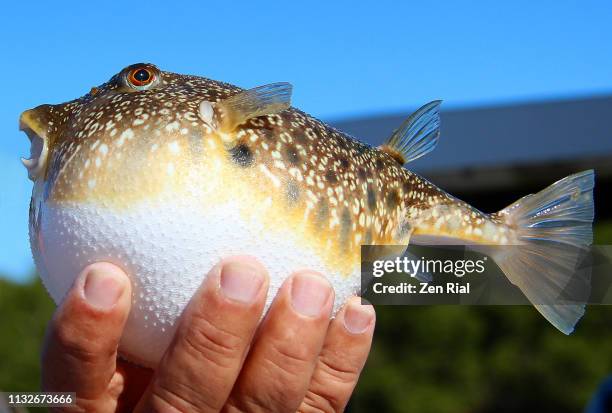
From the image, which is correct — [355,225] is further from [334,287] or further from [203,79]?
[203,79]

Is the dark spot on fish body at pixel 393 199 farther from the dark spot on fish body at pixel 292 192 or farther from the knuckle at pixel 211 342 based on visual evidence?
the knuckle at pixel 211 342

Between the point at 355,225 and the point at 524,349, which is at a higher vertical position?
the point at 355,225

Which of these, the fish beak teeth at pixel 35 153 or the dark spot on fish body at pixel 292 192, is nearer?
the dark spot on fish body at pixel 292 192

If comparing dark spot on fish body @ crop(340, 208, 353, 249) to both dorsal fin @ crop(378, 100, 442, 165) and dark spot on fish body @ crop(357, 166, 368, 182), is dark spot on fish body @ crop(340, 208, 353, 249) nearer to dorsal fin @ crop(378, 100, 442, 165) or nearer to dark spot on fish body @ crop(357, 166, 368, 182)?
dark spot on fish body @ crop(357, 166, 368, 182)

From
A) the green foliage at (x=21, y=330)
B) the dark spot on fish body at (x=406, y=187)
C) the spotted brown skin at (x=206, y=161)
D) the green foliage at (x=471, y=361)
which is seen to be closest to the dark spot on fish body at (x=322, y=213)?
the spotted brown skin at (x=206, y=161)

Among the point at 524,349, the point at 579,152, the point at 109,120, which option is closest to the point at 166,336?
the point at 109,120

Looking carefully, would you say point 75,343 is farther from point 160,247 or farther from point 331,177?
point 331,177
